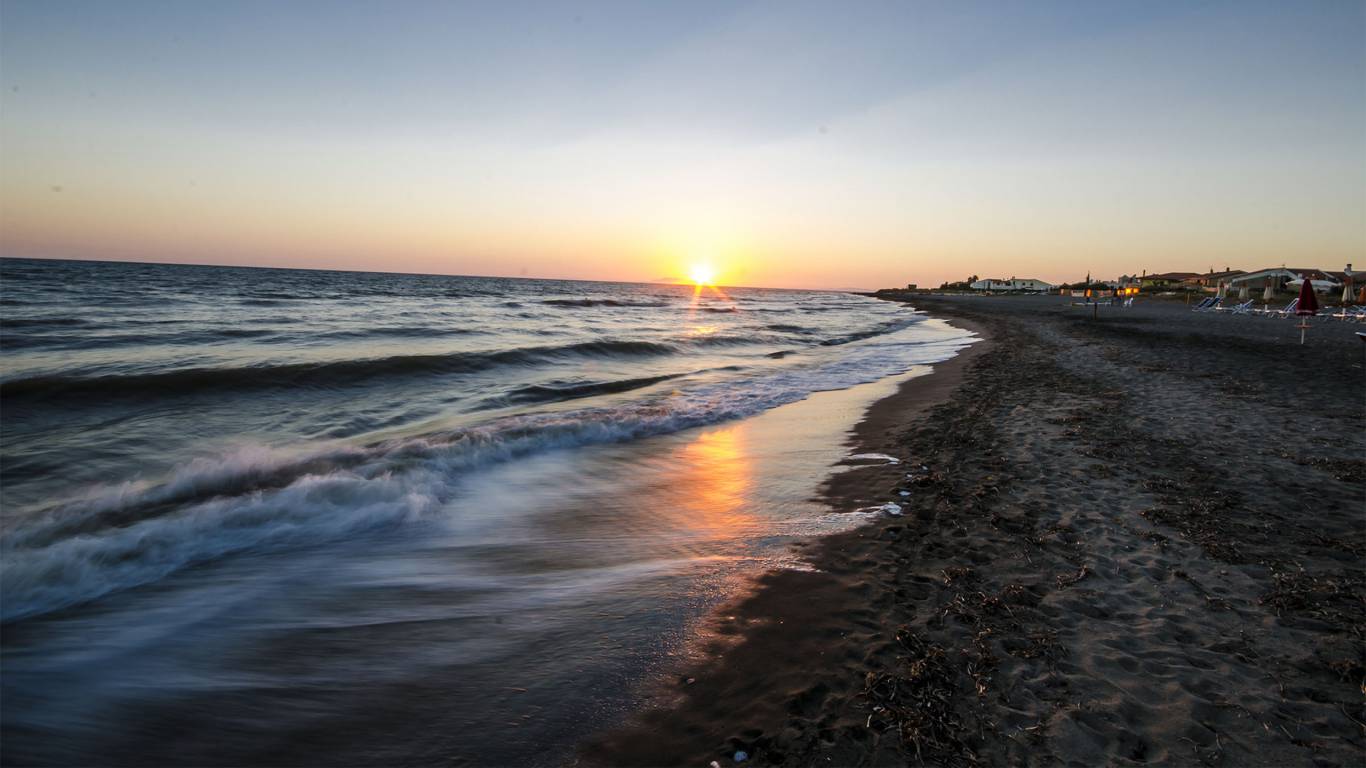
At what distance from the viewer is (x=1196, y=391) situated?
11469mm

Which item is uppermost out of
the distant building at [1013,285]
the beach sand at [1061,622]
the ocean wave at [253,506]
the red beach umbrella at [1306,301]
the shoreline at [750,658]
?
the distant building at [1013,285]

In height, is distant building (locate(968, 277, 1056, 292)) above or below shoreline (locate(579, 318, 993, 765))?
above

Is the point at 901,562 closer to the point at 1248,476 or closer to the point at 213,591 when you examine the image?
the point at 1248,476

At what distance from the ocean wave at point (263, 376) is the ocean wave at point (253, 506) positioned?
20.3 feet

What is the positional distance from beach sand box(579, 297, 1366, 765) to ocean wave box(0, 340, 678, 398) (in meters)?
13.0

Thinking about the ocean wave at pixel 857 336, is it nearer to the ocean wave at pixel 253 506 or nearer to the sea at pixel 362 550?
the sea at pixel 362 550

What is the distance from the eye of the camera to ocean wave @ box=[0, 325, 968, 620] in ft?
16.4

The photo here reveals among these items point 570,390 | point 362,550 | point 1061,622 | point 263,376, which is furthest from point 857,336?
point 362,550

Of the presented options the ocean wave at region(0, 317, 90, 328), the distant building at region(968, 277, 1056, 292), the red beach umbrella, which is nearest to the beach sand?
the red beach umbrella

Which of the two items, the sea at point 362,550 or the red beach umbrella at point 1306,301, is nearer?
the sea at point 362,550

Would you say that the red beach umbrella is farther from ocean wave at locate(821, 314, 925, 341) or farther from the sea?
the sea

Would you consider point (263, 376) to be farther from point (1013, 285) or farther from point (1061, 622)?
point (1013, 285)

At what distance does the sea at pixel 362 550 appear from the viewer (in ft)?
10.7

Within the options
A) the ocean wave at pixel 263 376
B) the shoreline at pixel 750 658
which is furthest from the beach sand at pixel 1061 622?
the ocean wave at pixel 263 376
